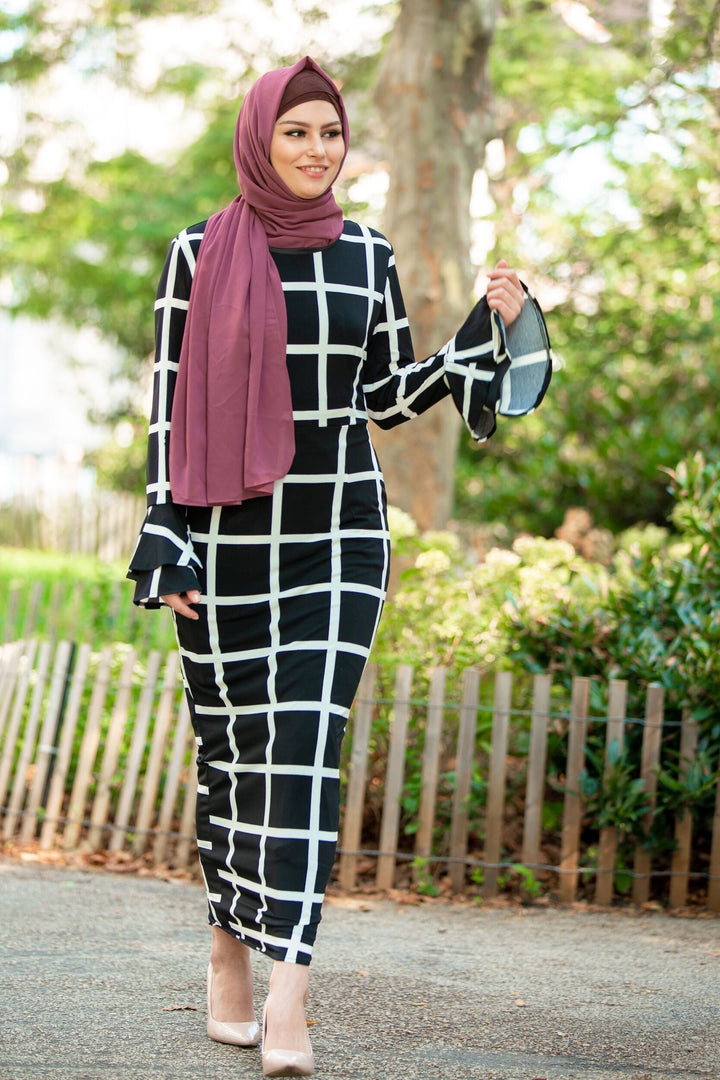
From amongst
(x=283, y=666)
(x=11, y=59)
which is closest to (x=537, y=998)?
(x=283, y=666)

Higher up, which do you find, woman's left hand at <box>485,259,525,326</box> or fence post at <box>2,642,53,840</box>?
→ woman's left hand at <box>485,259,525,326</box>

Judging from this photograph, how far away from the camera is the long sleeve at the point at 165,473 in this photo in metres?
2.66

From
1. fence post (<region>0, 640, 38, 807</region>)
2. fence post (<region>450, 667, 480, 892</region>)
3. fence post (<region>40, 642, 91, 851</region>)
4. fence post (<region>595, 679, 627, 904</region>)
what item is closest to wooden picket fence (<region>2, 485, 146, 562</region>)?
fence post (<region>0, 640, 38, 807</region>)

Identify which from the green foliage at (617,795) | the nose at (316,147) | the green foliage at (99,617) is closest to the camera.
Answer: the nose at (316,147)

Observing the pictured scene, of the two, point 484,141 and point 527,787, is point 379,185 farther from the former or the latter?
point 527,787

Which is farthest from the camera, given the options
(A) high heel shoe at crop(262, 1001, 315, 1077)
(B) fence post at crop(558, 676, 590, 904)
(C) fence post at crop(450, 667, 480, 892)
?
(C) fence post at crop(450, 667, 480, 892)

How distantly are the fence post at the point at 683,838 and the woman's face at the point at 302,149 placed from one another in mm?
2540

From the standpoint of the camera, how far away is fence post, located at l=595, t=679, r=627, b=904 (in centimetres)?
445

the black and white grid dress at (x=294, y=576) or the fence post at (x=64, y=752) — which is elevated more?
the black and white grid dress at (x=294, y=576)

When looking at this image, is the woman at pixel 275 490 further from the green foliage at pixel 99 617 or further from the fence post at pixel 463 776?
the green foliage at pixel 99 617

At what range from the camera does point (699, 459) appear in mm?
4895

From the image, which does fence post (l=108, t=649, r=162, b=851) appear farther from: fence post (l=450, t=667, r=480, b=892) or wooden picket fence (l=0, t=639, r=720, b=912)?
fence post (l=450, t=667, r=480, b=892)

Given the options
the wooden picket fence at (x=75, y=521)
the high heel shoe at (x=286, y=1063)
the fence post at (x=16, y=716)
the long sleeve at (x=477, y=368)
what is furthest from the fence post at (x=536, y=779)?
the wooden picket fence at (x=75, y=521)

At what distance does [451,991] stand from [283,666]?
1148 mm
